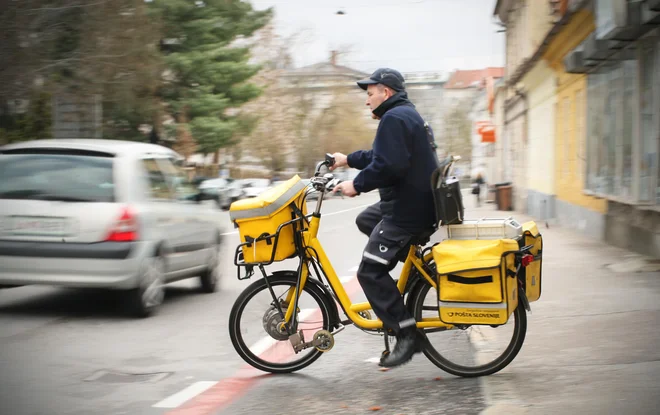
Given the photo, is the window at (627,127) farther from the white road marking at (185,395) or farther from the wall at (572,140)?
the white road marking at (185,395)

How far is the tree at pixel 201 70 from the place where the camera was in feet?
123

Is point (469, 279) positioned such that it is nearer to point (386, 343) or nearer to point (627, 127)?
point (386, 343)

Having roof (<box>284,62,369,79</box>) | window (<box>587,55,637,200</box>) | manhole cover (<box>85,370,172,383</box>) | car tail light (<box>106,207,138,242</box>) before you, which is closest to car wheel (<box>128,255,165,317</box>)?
car tail light (<box>106,207,138,242</box>)

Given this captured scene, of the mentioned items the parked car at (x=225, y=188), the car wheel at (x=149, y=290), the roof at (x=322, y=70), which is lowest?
the parked car at (x=225, y=188)

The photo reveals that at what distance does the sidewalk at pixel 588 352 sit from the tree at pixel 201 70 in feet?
94.0

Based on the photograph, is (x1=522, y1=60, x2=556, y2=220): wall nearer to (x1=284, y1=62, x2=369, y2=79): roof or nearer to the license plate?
the license plate

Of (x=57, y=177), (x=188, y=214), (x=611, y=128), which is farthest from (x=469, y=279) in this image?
(x=611, y=128)

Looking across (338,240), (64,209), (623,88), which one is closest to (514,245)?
(64,209)

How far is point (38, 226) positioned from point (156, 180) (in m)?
1.35

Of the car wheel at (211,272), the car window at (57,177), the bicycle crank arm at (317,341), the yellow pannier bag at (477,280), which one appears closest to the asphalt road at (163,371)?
the bicycle crank arm at (317,341)

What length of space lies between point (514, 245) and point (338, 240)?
44.4 ft

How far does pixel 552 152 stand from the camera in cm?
2398

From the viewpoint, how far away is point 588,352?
6156 millimetres

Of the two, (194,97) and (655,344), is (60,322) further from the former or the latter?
(194,97)
